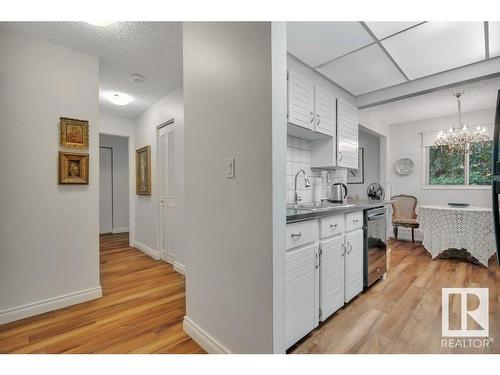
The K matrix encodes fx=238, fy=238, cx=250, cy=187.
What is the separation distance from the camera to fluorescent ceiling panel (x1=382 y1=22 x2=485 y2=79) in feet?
5.98

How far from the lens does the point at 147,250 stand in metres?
3.74

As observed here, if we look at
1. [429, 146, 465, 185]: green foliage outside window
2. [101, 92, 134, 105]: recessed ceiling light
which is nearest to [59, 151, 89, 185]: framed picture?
[101, 92, 134, 105]: recessed ceiling light

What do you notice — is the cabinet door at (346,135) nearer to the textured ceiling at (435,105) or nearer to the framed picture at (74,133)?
the textured ceiling at (435,105)

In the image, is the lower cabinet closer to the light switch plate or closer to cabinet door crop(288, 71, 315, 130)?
the light switch plate

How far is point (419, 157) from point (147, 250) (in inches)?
204

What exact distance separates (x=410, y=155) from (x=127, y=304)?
17.2ft

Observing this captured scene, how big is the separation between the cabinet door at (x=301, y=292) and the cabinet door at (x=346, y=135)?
1434mm

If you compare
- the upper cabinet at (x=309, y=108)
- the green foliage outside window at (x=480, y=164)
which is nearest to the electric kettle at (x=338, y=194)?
Answer: the upper cabinet at (x=309, y=108)

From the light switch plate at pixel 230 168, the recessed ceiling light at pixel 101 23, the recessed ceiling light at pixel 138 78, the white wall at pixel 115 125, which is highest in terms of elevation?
the recessed ceiling light at pixel 138 78

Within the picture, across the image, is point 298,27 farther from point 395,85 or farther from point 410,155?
point 410,155
